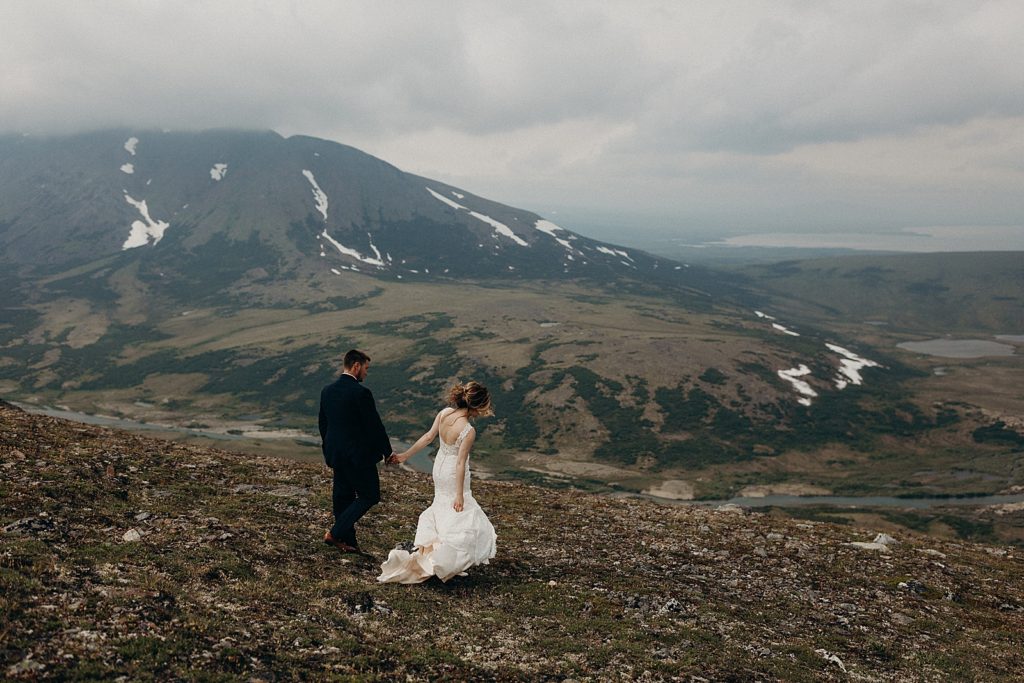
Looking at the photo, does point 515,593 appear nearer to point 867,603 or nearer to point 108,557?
point 108,557

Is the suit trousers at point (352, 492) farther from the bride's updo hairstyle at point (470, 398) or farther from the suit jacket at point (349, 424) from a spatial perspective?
the bride's updo hairstyle at point (470, 398)

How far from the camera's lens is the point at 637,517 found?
2803 cm

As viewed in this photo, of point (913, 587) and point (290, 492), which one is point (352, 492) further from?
point (913, 587)

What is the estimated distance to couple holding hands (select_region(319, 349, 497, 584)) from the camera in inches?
561

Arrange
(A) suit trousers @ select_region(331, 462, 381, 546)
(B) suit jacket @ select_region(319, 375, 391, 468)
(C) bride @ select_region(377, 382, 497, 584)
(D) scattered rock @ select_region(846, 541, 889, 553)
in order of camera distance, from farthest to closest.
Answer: (D) scattered rock @ select_region(846, 541, 889, 553), (A) suit trousers @ select_region(331, 462, 381, 546), (B) suit jacket @ select_region(319, 375, 391, 468), (C) bride @ select_region(377, 382, 497, 584)

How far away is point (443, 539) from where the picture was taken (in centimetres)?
1443

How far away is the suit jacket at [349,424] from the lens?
567 inches

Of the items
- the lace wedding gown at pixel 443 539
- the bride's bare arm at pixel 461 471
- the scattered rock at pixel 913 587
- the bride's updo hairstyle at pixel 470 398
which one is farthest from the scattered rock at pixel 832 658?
the bride's updo hairstyle at pixel 470 398

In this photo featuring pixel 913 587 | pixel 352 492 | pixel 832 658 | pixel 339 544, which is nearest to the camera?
pixel 832 658

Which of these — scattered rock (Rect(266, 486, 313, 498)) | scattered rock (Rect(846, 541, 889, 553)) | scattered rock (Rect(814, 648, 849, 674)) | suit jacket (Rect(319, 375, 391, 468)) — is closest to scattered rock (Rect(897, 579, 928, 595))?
scattered rock (Rect(846, 541, 889, 553))

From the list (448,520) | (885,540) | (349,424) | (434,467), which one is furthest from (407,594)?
(885,540)

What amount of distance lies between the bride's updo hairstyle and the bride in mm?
25

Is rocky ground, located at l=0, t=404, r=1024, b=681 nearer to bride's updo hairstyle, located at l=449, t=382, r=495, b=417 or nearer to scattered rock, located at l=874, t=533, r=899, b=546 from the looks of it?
scattered rock, located at l=874, t=533, r=899, b=546

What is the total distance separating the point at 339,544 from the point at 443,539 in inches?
155
